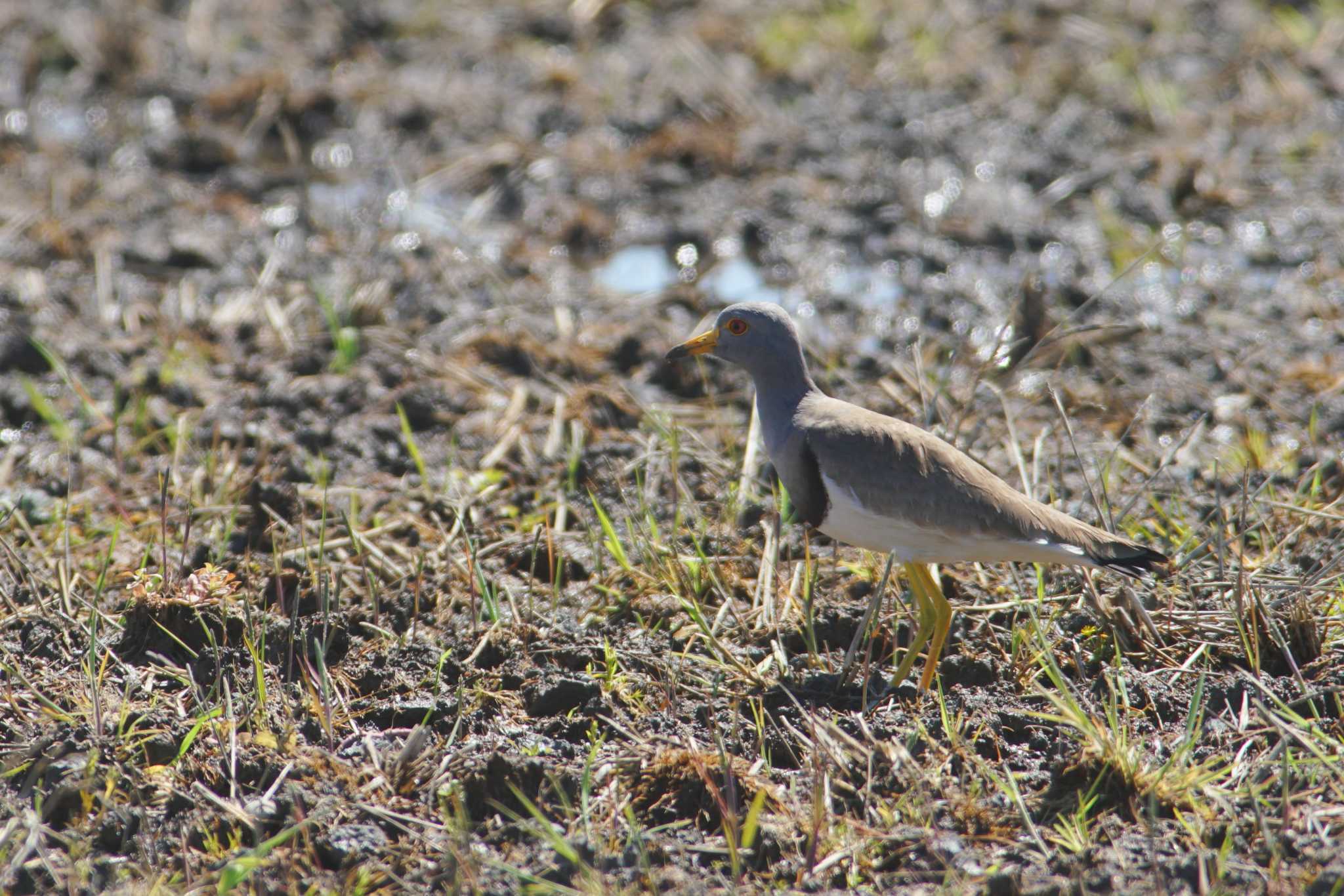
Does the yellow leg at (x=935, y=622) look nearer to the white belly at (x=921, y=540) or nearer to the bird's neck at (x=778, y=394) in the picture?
the white belly at (x=921, y=540)

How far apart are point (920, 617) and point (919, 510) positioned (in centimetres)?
39

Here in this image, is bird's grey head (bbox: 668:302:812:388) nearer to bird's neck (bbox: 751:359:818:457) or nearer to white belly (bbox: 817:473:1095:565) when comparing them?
bird's neck (bbox: 751:359:818:457)

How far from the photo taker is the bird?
13.9ft

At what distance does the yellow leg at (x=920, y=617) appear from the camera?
14.4 feet

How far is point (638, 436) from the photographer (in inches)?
226

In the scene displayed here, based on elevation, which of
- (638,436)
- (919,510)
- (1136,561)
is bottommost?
(638,436)

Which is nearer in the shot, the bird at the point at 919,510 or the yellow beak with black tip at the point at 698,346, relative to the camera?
the bird at the point at 919,510

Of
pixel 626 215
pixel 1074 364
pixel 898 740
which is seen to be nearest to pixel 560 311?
pixel 626 215

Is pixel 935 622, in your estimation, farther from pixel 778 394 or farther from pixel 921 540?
pixel 778 394

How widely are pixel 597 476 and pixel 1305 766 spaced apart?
2837 mm

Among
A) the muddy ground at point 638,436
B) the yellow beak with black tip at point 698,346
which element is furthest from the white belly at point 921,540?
the yellow beak with black tip at point 698,346

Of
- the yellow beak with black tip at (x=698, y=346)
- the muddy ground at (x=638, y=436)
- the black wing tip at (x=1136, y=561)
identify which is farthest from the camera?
the yellow beak with black tip at (x=698, y=346)

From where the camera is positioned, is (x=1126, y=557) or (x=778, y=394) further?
(x=778, y=394)

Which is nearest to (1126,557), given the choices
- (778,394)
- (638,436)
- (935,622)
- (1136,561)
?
(1136,561)
